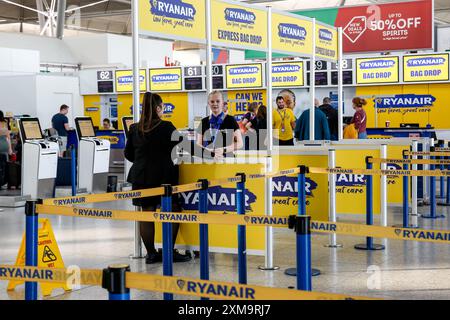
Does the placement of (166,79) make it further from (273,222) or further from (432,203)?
(273,222)

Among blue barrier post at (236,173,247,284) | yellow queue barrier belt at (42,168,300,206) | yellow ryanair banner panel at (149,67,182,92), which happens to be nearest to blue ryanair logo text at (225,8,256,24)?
yellow queue barrier belt at (42,168,300,206)

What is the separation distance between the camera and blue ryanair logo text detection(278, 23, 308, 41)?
9.12 m

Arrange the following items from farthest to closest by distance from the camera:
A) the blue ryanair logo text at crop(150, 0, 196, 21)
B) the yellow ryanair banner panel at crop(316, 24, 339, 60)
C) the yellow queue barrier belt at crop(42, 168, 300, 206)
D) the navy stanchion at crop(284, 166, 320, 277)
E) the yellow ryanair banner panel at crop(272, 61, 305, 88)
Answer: the yellow ryanair banner panel at crop(272, 61, 305, 88), the yellow ryanair banner panel at crop(316, 24, 339, 60), the blue ryanair logo text at crop(150, 0, 196, 21), the navy stanchion at crop(284, 166, 320, 277), the yellow queue barrier belt at crop(42, 168, 300, 206)

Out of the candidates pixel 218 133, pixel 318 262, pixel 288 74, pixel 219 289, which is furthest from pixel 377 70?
pixel 219 289

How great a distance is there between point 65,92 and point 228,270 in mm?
15491

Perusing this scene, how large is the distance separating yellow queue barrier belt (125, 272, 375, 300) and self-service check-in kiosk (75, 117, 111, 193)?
10.4m

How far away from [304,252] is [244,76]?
1595cm

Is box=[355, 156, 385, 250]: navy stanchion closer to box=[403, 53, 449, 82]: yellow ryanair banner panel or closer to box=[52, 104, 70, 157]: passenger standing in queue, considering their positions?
box=[52, 104, 70, 157]: passenger standing in queue

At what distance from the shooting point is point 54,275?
9.44 ft

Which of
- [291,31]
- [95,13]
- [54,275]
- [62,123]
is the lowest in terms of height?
[54,275]
